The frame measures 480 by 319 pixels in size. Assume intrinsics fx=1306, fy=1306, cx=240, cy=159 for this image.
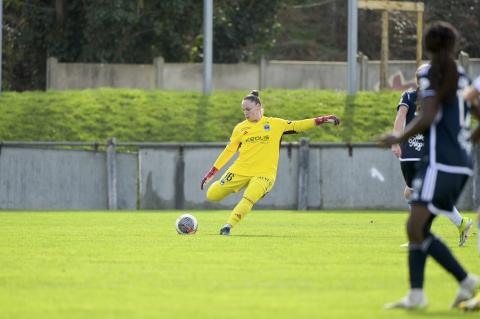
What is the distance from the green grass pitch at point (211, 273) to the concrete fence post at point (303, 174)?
371 inches

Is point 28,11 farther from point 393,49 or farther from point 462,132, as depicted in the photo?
point 462,132

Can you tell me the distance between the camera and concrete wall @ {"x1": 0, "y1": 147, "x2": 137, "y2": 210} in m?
29.6

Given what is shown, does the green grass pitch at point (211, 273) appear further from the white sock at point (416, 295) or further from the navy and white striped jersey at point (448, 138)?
the navy and white striped jersey at point (448, 138)

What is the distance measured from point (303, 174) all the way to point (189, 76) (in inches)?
427

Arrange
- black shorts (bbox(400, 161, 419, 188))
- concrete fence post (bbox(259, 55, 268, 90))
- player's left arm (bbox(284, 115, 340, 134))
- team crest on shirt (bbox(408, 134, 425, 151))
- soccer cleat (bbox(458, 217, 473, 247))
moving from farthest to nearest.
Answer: concrete fence post (bbox(259, 55, 268, 90))
player's left arm (bbox(284, 115, 340, 134))
black shorts (bbox(400, 161, 419, 188))
team crest on shirt (bbox(408, 134, 425, 151))
soccer cleat (bbox(458, 217, 473, 247))

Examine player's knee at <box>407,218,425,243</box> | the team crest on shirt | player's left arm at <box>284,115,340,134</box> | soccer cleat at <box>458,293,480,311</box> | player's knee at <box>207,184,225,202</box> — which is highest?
player's left arm at <box>284,115,340,134</box>

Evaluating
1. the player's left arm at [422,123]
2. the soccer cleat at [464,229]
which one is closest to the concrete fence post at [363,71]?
the soccer cleat at [464,229]

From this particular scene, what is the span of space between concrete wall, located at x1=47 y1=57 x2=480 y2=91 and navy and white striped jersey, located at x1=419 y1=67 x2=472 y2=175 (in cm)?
2960

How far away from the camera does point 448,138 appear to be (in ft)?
31.9

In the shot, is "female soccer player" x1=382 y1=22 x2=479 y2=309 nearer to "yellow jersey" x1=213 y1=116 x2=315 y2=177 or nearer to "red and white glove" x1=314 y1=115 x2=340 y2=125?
"red and white glove" x1=314 y1=115 x2=340 y2=125

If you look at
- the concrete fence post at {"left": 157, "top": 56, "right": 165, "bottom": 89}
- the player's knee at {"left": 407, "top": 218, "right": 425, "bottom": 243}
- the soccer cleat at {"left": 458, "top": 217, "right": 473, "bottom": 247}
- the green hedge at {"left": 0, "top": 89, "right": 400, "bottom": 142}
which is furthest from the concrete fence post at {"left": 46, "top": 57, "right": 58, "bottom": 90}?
the player's knee at {"left": 407, "top": 218, "right": 425, "bottom": 243}

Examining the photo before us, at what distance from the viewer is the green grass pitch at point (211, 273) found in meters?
9.19

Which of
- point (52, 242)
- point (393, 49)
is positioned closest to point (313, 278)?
point (52, 242)

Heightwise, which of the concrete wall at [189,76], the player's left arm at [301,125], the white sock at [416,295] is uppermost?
the concrete wall at [189,76]
